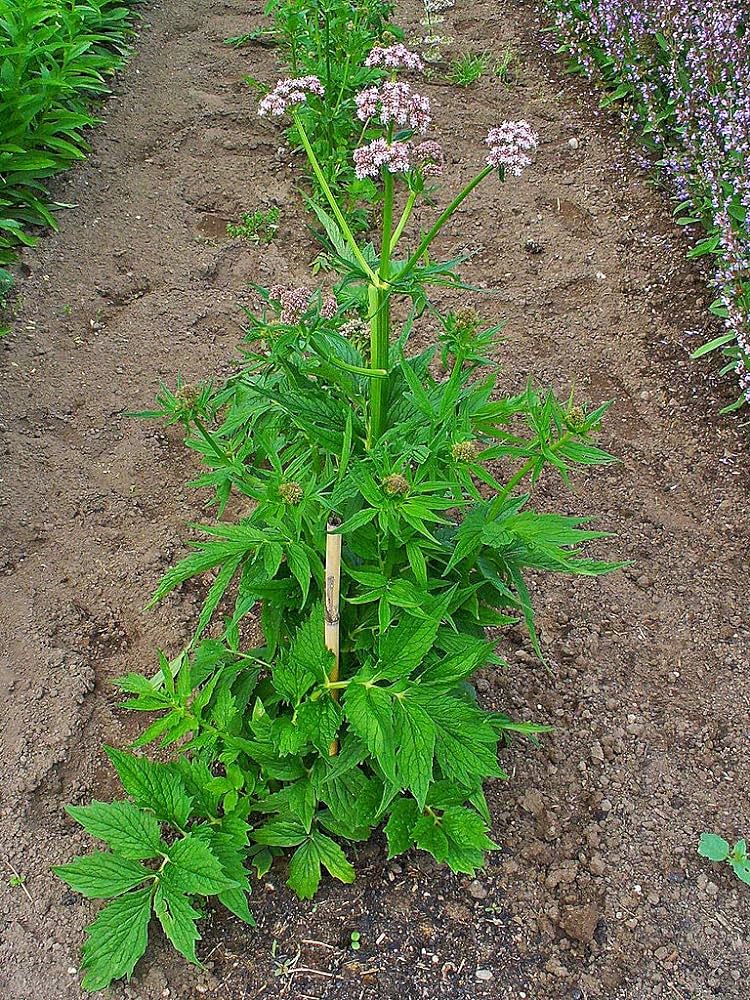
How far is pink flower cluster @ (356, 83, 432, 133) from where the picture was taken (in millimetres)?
1708

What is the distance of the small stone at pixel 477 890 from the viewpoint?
2270 millimetres

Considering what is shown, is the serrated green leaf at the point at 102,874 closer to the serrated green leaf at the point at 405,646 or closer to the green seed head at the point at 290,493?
the serrated green leaf at the point at 405,646

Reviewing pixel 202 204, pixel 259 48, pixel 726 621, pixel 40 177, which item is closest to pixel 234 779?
pixel 726 621

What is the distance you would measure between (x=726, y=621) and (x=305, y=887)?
5.41ft

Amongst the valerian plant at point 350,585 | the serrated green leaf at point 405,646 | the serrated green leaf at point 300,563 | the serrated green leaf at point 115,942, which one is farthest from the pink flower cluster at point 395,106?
the serrated green leaf at point 115,942

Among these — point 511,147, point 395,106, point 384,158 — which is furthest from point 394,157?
point 511,147

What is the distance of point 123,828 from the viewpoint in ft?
6.71

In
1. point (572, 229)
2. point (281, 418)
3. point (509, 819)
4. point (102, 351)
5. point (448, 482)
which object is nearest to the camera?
point (448, 482)

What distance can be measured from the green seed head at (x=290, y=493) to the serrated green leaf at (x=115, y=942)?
3.19 ft

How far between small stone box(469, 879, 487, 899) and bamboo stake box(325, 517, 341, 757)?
531mm

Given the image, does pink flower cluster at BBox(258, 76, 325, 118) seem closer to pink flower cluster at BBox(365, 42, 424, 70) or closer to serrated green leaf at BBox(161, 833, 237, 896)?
pink flower cluster at BBox(365, 42, 424, 70)

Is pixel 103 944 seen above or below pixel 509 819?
above

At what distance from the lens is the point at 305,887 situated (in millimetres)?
2172

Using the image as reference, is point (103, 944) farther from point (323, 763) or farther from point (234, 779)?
point (323, 763)
